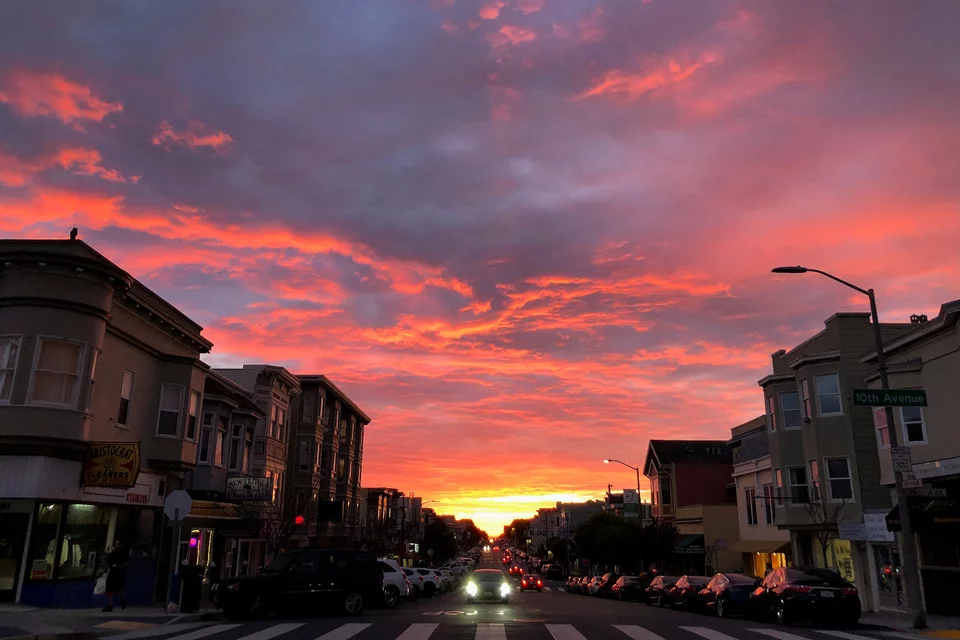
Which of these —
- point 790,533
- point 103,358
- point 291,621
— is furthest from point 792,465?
point 103,358

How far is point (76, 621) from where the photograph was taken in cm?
1664

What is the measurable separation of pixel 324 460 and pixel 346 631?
48.2 meters

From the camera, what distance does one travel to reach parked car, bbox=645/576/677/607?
3133 centimetres

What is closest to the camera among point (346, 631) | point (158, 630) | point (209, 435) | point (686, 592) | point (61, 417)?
point (346, 631)

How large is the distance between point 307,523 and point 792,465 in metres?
35.9

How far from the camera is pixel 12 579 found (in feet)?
63.5

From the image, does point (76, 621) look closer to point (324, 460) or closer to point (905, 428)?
point (905, 428)

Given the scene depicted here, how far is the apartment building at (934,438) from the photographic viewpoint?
2333cm

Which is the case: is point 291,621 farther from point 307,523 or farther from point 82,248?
point 307,523

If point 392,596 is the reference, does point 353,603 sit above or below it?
above

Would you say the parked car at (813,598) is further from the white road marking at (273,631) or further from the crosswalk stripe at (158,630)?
the crosswalk stripe at (158,630)

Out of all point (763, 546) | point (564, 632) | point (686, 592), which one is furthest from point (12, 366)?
point (763, 546)

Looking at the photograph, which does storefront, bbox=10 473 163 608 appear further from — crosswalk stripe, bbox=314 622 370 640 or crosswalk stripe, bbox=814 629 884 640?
crosswalk stripe, bbox=814 629 884 640

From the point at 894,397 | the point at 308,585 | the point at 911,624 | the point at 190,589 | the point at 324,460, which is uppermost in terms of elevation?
the point at 324,460
